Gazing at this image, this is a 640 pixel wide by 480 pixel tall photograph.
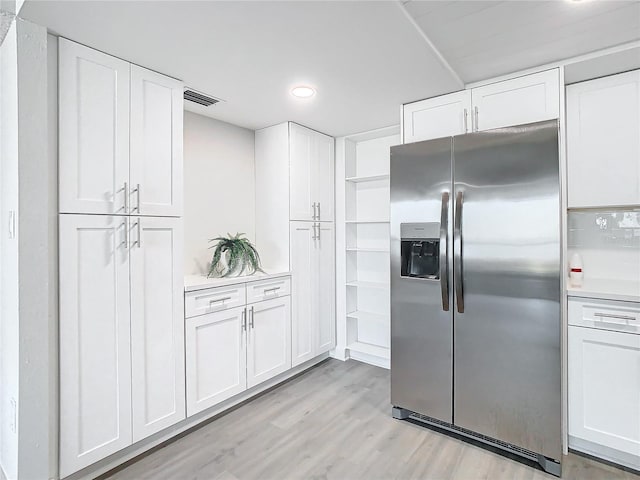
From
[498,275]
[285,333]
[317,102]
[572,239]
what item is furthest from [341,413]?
[317,102]

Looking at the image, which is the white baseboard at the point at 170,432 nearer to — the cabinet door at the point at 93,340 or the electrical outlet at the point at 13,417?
the cabinet door at the point at 93,340

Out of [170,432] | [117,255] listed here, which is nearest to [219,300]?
[117,255]

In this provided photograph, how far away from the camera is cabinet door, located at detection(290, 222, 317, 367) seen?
3.12 metres

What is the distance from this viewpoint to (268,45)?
1.80m

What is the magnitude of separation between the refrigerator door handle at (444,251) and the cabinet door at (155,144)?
1.69m

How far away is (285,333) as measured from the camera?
3.04 meters

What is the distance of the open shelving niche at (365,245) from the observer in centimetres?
351

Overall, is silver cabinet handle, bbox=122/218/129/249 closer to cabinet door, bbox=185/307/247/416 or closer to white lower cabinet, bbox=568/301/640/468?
cabinet door, bbox=185/307/247/416

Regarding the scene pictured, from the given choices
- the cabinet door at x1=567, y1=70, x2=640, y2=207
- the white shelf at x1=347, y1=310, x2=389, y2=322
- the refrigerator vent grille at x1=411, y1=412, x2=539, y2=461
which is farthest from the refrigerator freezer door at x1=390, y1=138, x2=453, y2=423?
the white shelf at x1=347, y1=310, x2=389, y2=322

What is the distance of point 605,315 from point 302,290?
220cm

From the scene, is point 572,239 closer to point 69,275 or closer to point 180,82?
point 180,82

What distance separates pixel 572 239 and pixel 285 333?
2365 mm

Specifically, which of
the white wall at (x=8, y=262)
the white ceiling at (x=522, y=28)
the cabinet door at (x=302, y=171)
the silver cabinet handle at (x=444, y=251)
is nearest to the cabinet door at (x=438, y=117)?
the white ceiling at (x=522, y=28)

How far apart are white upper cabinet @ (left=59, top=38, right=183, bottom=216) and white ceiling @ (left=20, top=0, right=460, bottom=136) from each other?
108mm
